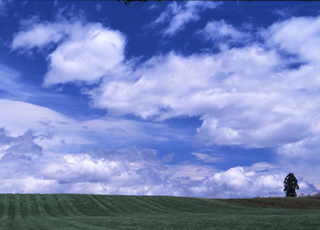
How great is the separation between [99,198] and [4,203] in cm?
1557

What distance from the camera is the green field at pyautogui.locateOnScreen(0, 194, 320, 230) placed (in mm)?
24125

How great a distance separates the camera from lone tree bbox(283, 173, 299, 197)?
243 feet

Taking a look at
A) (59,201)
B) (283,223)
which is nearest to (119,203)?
(59,201)

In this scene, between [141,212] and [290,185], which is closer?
[141,212]

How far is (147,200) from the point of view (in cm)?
5300

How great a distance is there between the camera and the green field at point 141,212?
79.2 ft

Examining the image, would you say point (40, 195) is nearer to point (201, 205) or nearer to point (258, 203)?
point (201, 205)

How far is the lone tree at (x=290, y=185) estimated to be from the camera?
74.0 meters

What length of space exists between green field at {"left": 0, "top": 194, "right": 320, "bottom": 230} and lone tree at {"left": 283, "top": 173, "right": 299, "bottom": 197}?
14.6 metres

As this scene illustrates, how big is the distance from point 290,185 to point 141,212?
49.0 m

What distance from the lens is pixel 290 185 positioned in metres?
74.8

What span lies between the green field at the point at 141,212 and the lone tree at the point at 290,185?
14.6 metres

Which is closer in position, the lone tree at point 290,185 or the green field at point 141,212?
the green field at point 141,212

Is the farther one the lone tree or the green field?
the lone tree
